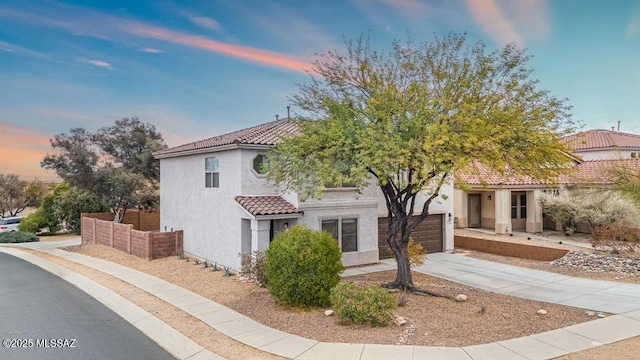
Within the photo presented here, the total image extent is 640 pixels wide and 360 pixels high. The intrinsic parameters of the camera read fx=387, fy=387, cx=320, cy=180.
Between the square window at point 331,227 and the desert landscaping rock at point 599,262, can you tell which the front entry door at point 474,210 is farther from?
the square window at point 331,227

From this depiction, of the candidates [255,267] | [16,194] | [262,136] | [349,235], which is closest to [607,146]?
[349,235]

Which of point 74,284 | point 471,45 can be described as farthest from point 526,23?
point 74,284

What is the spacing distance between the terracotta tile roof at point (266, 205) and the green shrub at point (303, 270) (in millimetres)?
3622

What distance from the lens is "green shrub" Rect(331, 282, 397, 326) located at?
356 inches

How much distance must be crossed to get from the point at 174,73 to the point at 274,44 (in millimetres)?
6258

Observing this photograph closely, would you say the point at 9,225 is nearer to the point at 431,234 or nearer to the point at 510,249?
the point at 431,234

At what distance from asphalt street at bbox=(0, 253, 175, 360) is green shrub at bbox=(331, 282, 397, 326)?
3.95m

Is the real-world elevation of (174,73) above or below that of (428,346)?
above

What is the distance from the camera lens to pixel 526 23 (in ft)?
50.1

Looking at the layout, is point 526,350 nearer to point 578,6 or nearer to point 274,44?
point 578,6

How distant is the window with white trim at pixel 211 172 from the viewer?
17234 mm

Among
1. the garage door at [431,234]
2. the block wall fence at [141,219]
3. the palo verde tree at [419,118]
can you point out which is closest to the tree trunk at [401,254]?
the palo verde tree at [419,118]

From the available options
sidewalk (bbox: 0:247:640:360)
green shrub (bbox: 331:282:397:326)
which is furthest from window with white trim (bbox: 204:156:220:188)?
green shrub (bbox: 331:282:397:326)

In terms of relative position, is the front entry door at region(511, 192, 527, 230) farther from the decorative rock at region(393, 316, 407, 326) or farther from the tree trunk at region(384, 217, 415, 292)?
the decorative rock at region(393, 316, 407, 326)
